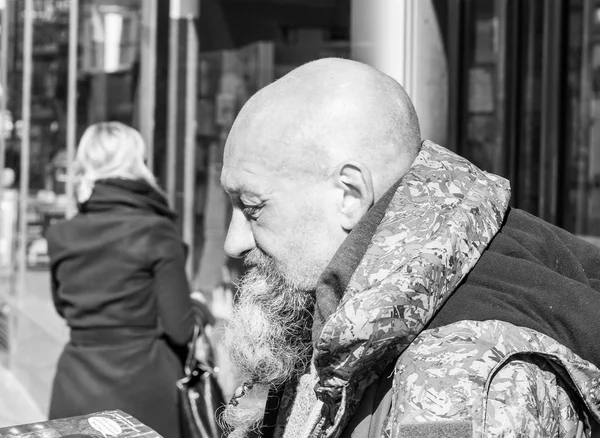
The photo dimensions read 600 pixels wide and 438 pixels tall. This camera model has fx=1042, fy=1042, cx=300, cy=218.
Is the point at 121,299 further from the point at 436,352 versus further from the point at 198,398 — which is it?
the point at 436,352

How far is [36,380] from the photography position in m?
7.87

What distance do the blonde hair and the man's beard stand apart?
115 inches

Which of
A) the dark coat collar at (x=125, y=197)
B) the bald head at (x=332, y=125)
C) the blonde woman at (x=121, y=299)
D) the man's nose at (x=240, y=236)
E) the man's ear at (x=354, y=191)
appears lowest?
the blonde woman at (x=121, y=299)

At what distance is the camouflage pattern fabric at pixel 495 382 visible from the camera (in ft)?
4.26


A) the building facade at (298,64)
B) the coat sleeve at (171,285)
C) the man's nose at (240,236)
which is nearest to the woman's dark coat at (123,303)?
Result: the coat sleeve at (171,285)

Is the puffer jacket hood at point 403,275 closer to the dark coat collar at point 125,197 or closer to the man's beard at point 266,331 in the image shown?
the man's beard at point 266,331

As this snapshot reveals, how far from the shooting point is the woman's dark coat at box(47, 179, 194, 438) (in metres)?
4.48

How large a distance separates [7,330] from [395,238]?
26.6ft

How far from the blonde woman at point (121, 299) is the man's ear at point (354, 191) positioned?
2924mm

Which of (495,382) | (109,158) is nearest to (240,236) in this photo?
(495,382)

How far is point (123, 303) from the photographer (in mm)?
4496

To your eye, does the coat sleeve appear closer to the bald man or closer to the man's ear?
the bald man

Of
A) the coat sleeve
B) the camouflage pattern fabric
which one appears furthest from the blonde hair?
the camouflage pattern fabric

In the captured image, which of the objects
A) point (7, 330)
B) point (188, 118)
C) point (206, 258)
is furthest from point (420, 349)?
point (7, 330)
